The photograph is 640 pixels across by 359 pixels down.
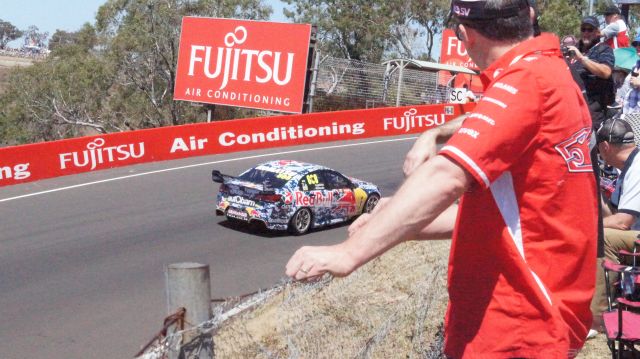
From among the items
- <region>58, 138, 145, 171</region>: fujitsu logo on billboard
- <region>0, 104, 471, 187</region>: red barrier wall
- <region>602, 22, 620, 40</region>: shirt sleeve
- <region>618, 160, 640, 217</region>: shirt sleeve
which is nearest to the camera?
<region>618, 160, 640, 217</region>: shirt sleeve

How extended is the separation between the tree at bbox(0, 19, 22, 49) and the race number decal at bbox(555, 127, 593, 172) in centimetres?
13162

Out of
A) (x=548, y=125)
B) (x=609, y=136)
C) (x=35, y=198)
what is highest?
(x=548, y=125)

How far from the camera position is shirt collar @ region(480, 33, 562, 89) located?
1927mm

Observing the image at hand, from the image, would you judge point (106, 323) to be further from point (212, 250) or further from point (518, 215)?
point (518, 215)

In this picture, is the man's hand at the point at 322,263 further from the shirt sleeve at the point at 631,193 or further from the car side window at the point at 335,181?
the car side window at the point at 335,181

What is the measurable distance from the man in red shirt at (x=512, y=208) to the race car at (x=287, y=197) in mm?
11752

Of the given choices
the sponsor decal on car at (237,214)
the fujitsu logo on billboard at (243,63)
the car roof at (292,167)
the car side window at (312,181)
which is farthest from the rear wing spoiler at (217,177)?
the fujitsu logo on billboard at (243,63)

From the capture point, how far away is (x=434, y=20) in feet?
199

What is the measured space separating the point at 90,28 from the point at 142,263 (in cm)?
4157

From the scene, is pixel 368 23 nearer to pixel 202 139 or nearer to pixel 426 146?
pixel 202 139

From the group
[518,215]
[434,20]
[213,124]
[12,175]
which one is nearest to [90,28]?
[434,20]

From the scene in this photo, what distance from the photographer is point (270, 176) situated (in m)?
14.2

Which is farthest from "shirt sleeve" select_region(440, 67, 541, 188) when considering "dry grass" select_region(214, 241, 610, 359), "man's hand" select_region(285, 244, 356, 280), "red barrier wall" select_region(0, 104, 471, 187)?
"red barrier wall" select_region(0, 104, 471, 187)

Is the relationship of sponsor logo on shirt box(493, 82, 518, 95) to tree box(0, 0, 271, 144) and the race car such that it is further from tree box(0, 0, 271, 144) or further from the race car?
tree box(0, 0, 271, 144)
